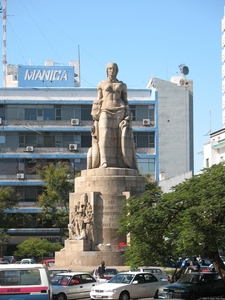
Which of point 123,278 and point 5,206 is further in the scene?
point 5,206

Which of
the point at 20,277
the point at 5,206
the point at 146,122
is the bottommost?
the point at 20,277

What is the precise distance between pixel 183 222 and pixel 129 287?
128 inches

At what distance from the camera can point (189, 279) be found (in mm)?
31188

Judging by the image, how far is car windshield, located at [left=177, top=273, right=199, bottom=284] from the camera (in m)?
31.0

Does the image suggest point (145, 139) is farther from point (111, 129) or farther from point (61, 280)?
point (61, 280)

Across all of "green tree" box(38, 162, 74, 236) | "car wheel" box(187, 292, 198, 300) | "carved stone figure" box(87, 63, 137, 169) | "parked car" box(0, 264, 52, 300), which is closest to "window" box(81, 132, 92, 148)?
"green tree" box(38, 162, 74, 236)

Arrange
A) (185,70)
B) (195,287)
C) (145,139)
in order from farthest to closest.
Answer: (185,70) < (145,139) < (195,287)

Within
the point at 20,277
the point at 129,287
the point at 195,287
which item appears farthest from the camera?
the point at 129,287

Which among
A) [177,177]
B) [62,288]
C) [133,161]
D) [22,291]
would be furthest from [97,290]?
[177,177]

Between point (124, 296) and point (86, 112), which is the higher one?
point (86, 112)

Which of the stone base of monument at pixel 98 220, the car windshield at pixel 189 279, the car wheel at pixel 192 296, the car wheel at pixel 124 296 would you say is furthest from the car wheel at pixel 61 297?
the stone base of monument at pixel 98 220

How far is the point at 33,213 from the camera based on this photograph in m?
81.8

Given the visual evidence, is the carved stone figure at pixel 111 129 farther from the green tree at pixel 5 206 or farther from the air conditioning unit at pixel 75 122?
the air conditioning unit at pixel 75 122

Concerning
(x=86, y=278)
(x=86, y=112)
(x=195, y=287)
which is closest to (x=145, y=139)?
(x=86, y=112)
